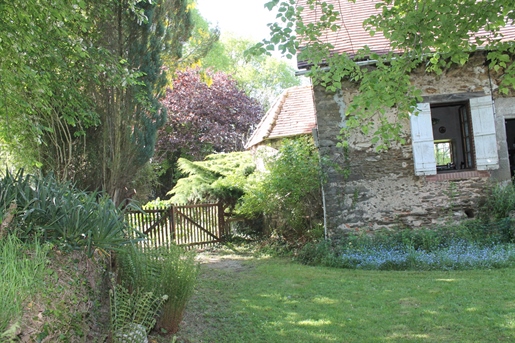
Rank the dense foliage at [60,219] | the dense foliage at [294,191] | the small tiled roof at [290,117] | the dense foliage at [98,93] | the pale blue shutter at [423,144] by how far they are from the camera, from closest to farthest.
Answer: the dense foliage at [60,219]
the dense foliage at [98,93]
the pale blue shutter at [423,144]
the dense foliage at [294,191]
the small tiled roof at [290,117]

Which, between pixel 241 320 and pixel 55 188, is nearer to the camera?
pixel 55 188

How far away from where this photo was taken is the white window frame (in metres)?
8.19

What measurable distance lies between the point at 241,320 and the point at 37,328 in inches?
106

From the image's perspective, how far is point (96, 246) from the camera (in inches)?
137

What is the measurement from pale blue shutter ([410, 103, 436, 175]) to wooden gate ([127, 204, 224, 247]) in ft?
18.9

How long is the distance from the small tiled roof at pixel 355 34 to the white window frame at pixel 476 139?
1.40 m

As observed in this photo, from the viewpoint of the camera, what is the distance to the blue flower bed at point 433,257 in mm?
6922

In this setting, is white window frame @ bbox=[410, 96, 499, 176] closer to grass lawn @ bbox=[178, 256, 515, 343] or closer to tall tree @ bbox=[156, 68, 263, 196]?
grass lawn @ bbox=[178, 256, 515, 343]

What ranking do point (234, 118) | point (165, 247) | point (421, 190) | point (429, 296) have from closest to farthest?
point (165, 247) < point (429, 296) < point (421, 190) < point (234, 118)

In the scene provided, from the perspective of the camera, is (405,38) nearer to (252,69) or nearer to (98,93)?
(98,93)

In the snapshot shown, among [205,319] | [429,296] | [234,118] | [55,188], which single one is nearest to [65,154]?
[55,188]

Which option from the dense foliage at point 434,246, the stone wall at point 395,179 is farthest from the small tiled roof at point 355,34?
the dense foliage at point 434,246

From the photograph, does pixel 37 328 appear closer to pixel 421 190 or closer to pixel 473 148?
pixel 421 190

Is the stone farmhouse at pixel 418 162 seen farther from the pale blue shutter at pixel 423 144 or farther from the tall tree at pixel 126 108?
the tall tree at pixel 126 108
